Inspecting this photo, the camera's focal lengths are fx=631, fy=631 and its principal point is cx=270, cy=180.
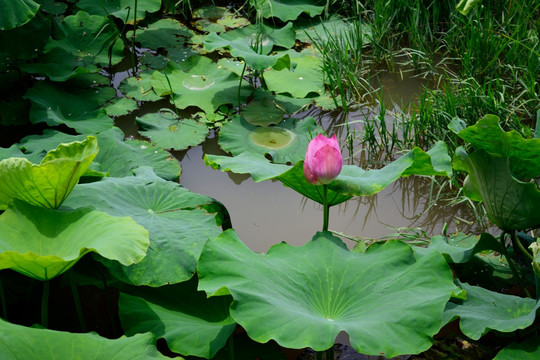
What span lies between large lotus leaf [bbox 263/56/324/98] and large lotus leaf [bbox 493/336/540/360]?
2.18 meters

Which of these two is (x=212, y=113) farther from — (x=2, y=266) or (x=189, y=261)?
(x=2, y=266)

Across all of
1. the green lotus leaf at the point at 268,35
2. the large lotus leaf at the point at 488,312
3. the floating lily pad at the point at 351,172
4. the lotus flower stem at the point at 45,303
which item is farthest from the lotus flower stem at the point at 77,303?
the green lotus leaf at the point at 268,35

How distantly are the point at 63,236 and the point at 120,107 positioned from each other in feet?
6.22

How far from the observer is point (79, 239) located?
176 centimetres

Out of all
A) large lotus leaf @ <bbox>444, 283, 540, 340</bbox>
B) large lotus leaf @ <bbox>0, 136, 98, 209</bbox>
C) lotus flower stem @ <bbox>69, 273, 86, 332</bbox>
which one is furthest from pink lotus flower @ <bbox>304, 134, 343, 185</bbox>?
lotus flower stem @ <bbox>69, 273, 86, 332</bbox>

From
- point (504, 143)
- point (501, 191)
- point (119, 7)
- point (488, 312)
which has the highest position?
point (504, 143)

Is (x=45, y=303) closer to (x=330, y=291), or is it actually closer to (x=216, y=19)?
(x=330, y=291)

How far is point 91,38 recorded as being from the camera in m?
3.98

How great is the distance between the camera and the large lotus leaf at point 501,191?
6.18 ft

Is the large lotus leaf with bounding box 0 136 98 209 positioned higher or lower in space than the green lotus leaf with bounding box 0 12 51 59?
higher

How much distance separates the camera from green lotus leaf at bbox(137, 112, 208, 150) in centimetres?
332

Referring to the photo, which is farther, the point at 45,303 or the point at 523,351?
the point at 45,303

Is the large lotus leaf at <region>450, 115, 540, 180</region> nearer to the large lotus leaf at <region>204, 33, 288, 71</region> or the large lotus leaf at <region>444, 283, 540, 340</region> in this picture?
the large lotus leaf at <region>444, 283, 540, 340</region>

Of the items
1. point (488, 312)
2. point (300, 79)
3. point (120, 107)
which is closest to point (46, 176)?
point (488, 312)
